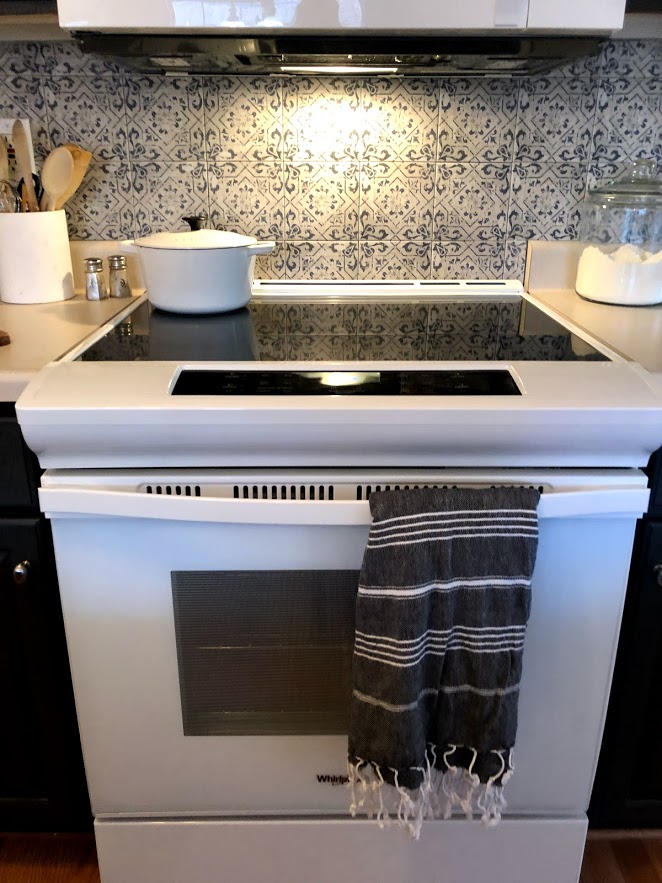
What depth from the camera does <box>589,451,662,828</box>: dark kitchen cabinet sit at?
38.0 inches

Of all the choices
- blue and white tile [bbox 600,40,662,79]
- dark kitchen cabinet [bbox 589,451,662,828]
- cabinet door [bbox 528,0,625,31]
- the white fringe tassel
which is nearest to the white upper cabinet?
cabinet door [bbox 528,0,625,31]

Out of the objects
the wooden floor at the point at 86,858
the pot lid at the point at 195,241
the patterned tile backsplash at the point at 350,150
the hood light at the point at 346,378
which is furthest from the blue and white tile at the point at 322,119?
the wooden floor at the point at 86,858

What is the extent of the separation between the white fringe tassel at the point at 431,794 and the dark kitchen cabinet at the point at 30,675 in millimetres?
448

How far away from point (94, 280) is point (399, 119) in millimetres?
654

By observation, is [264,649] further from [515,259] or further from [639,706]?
[515,259]

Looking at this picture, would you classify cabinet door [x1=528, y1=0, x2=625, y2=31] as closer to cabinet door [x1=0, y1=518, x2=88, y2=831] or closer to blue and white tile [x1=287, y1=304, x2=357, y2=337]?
blue and white tile [x1=287, y1=304, x2=357, y2=337]

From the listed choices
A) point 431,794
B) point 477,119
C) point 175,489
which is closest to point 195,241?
point 175,489

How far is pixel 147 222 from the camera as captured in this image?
1408 millimetres

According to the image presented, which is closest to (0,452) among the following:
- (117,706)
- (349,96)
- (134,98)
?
(117,706)

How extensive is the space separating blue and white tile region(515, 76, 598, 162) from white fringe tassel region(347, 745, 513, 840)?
3.58 ft

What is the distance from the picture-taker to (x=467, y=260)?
1.44 m

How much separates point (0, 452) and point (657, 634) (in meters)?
0.93

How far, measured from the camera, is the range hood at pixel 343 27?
98 centimetres

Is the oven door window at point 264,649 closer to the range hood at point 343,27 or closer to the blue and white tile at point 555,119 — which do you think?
the range hood at point 343,27
